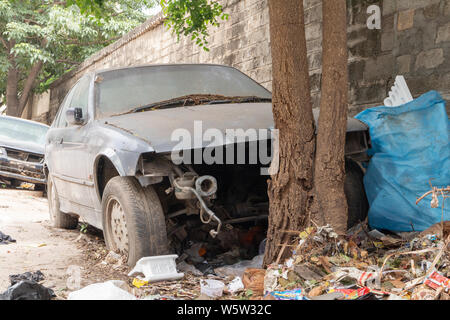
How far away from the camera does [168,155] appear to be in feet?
11.5

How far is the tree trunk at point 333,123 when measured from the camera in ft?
11.3

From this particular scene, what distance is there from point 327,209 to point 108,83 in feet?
8.34

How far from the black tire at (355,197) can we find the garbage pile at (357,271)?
58 cm

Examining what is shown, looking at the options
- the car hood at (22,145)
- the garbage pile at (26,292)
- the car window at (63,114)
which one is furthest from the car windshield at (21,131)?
the garbage pile at (26,292)

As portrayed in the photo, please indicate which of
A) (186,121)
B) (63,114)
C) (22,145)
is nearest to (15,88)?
(22,145)

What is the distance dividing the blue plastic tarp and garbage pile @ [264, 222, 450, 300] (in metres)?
0.36

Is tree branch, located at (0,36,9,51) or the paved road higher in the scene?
tree branch, located at (0,36,9,51)

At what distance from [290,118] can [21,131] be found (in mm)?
8432

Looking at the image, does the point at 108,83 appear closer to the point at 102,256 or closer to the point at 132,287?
the point at 102,256

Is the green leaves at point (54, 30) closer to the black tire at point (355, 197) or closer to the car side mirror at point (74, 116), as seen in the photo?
the car side mirror at point (74, 116)

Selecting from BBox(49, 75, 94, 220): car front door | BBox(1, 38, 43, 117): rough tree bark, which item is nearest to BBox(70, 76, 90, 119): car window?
BBox(49, 75, 94, 220): car front door

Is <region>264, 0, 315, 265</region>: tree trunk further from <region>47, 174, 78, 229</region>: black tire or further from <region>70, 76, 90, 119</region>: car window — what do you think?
<region>47, 174, 78, 229</region>: black tire

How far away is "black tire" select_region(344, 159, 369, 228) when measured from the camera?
418 centimetres

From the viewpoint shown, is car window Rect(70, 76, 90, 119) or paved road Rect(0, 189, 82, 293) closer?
paved road Rect(0, 189, 82, 293)
